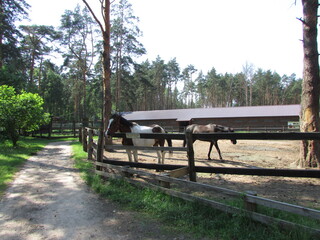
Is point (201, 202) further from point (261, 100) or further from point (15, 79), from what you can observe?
point (261, 100)

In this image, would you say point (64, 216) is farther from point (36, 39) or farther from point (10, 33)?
point (36, 39)

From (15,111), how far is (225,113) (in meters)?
29.7

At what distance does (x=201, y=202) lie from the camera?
3518mm

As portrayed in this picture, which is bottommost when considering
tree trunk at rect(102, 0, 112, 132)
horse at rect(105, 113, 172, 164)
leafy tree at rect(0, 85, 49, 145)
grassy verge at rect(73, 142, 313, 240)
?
grassy verge at rect(73, 142, 313, 240)

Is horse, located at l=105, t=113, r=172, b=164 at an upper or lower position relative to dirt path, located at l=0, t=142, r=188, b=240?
upper

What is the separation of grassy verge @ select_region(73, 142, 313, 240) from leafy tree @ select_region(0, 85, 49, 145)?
10.2 meters

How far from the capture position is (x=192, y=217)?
131 inches

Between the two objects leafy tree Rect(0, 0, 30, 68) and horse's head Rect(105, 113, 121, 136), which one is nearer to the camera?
horse's head Rect(105, 113, 121, 136)

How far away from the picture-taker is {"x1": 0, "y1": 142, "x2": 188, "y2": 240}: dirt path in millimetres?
3090

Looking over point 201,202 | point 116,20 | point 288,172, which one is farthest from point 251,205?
point 116,20

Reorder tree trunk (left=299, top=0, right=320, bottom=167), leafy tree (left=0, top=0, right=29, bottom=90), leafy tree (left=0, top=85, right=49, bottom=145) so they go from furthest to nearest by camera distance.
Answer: leafy tree (left=0, top=0, right=29, bottom=90) < leafy tree (left=0, top=85, right=49, bottom=145) < tree trunk (left=299, top=0, right=320, bottom=167)

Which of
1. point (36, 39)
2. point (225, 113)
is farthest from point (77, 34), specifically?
point (225, 113)

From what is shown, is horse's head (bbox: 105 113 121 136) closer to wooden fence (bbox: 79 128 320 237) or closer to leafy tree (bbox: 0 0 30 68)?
wooden fence (bbox: 79 128 320 237)

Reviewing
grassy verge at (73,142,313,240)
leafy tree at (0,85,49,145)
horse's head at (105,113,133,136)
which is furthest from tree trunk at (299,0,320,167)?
leafy tree at (0,85,49,145)
